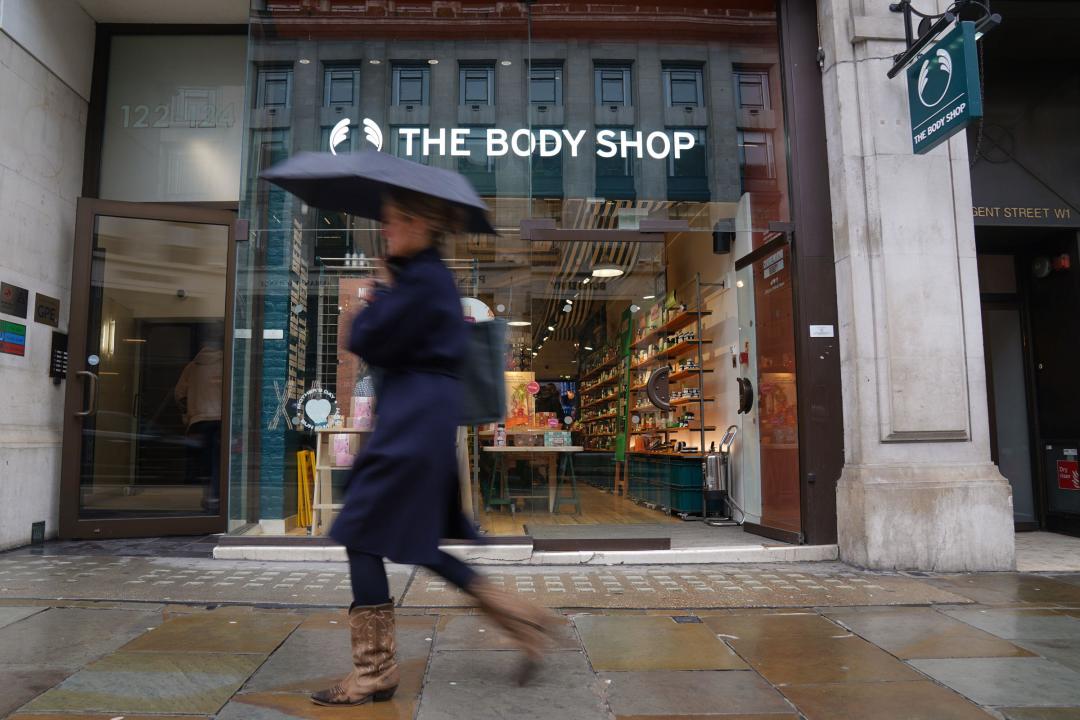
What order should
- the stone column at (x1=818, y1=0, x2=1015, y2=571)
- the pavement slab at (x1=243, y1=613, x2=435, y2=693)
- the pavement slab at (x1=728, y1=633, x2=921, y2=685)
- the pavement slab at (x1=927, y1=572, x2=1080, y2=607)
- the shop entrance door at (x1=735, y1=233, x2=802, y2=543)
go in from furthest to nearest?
the shop entrance door at (x1=735, y1=233, x2=802, y2=543)
the stone column at (x1=818, y1=0, x2=1015, y2=571)
the pavement slab at (x1=927, y1=572, x2=1080, y2=607)
the pavement slab at (x1=728, y1=633, x2=921, y2=685)
the pavement slab at (x1=243, y1=613, x2=435, y2=693)

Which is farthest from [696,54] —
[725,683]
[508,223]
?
[725,683]

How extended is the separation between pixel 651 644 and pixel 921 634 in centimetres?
139

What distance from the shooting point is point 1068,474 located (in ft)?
23.0

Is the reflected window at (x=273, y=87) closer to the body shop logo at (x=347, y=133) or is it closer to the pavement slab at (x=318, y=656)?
the body shop logo at (x=347, y=133)

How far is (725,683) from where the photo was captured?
3.03 metres

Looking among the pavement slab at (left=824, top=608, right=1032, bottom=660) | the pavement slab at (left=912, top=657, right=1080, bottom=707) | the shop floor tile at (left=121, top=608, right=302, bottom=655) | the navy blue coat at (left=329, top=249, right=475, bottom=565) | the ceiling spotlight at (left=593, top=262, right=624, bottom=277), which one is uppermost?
the ceiling spotlight at (left=593, top=262, right=624, bottom=277)

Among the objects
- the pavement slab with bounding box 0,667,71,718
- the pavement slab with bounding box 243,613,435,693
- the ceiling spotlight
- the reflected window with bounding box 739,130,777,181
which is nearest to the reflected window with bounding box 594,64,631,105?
the reflected window with bounding box 739,130,777,181

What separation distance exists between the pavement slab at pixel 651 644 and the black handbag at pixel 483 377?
1.25 m

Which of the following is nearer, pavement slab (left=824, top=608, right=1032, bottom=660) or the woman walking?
the woman walking

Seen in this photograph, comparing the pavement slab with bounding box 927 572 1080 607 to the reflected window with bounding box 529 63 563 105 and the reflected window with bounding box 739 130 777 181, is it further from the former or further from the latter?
the reflected window with bounding box 529 63 563 105

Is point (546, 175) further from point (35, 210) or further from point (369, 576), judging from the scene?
point (369, 576)

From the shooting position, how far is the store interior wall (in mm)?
5984

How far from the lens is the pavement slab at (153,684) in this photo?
106 inches

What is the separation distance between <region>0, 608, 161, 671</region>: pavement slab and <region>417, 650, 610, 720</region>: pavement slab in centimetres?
153
